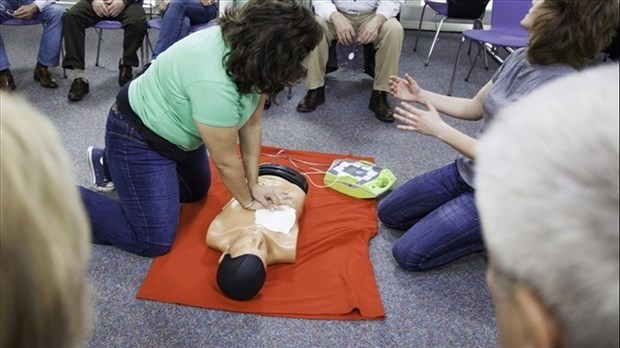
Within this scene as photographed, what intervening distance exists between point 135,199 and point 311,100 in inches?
66.1

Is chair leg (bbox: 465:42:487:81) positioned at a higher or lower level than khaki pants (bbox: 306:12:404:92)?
lower

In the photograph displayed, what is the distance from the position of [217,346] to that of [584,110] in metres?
1.42

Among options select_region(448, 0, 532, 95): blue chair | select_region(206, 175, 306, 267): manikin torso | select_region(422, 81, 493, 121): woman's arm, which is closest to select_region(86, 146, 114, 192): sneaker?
select_region(206, 175, 306, 267): manikin torso

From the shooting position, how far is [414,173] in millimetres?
2664

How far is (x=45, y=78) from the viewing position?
343cm

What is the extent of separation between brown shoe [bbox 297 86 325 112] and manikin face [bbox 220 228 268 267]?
153cm

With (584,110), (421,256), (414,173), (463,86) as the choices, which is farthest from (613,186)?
(463,86)

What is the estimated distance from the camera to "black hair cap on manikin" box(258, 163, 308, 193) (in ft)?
7.33

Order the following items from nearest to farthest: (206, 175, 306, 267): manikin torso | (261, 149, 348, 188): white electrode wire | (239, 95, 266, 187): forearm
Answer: (206, 175, 306, 267): manikin torso → (239, 95, 266, 187): forearm → (261, 149, 348, 188): white electrode wire

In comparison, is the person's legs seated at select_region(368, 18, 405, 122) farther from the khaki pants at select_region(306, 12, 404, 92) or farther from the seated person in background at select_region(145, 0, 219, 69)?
the seated person in background at select_region(145, 0, 219, 69)

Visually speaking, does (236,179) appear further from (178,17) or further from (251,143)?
(178,17)

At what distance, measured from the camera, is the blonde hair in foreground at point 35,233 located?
1.37 ft

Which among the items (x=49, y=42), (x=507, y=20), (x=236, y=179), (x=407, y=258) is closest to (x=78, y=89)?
(x=49, y=42)

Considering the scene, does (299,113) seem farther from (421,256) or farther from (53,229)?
(53,229)
